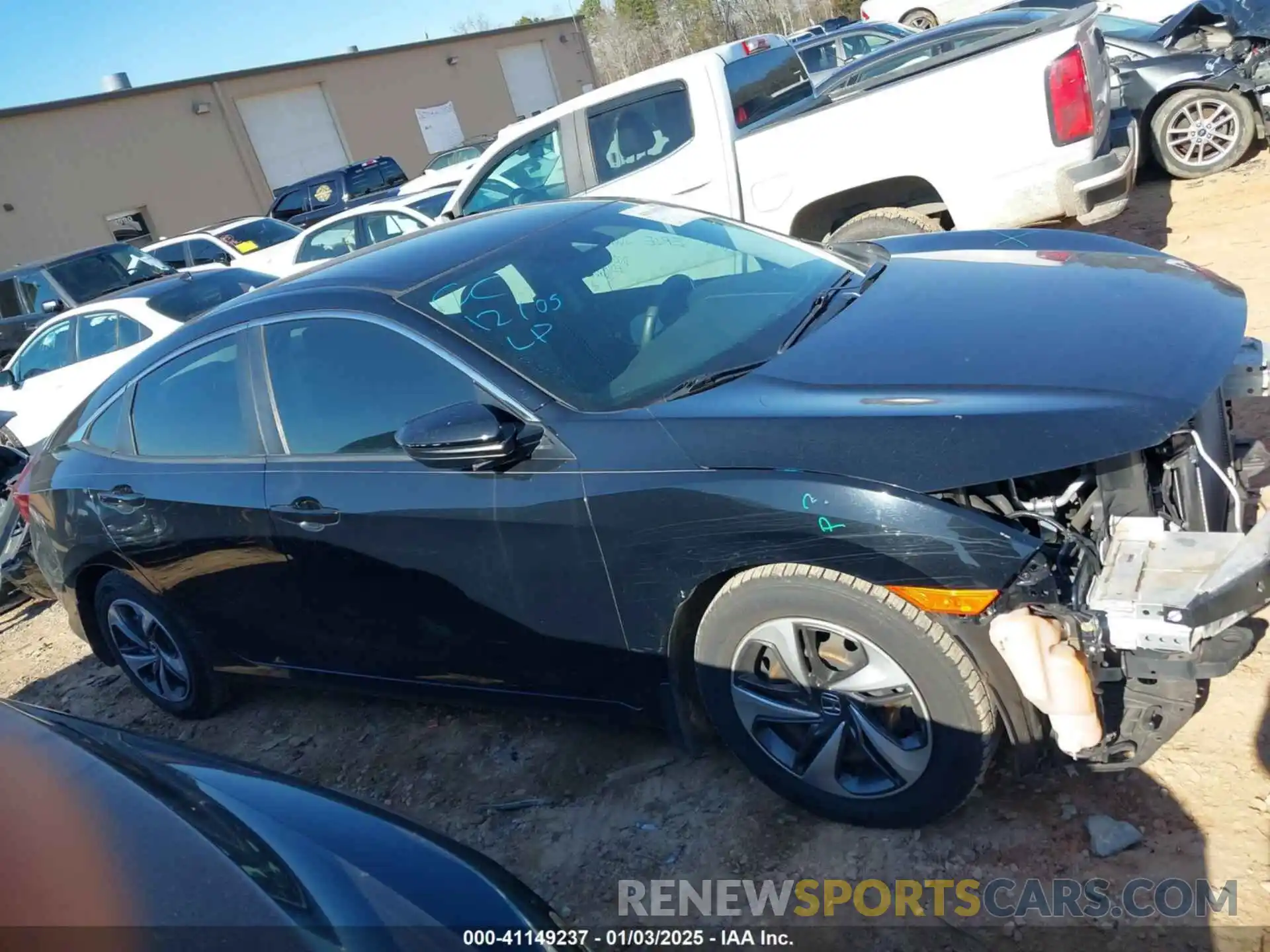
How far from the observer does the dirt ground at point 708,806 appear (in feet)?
8.05

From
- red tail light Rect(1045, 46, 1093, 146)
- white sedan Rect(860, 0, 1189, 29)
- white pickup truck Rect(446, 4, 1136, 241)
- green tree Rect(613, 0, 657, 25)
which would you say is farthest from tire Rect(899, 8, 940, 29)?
green tree Rect(613, 0, 657, 25)

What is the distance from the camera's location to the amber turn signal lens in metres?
2.29

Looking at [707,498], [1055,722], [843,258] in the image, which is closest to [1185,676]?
[1055,722]

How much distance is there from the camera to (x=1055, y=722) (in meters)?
2.34

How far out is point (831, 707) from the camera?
2613mm

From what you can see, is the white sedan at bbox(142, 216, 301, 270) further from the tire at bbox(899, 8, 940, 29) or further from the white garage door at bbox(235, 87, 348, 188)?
the white garage door at bbox(235, 87, 348, 188)

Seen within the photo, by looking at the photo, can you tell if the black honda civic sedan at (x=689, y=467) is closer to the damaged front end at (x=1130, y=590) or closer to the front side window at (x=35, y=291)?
the damaged front end at (x=1130, y=590)

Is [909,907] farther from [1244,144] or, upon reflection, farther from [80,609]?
[1244,144]

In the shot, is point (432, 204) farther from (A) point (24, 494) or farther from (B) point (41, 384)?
(A) point (24, 494)

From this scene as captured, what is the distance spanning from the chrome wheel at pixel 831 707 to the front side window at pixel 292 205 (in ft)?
64.8

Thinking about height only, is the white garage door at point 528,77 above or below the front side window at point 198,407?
above

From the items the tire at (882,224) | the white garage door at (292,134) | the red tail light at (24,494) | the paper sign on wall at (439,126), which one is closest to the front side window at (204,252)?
the red tail light at (24,494)

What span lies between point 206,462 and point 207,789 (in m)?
1.80

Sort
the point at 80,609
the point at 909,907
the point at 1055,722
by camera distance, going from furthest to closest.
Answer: the point at 80,609
the point at 909,907
the point at 1055,722
